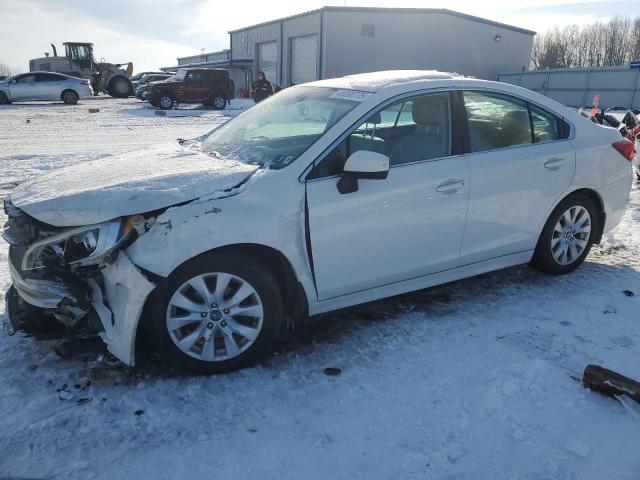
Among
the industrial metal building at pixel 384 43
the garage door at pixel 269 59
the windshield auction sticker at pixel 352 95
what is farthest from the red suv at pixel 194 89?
the windshield auction sticker at pixel 352 95

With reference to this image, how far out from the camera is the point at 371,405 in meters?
2.77

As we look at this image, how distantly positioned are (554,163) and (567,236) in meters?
0.69

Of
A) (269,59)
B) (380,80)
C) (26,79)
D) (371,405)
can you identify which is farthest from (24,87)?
(371,405)

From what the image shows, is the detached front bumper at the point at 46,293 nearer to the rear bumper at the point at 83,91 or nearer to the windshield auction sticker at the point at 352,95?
the windshield auction sticker at the point at 352,95

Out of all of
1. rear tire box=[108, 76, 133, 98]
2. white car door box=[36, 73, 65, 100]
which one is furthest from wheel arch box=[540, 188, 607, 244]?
rear tire box=[108, 76, 133, 98]

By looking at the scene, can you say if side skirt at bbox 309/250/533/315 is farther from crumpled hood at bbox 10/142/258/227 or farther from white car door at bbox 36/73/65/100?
white car door at bbox 36/73/65/100

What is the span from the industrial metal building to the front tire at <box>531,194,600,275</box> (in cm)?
3103

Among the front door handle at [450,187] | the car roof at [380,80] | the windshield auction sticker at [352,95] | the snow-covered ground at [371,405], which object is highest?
the car roof at [380,80]

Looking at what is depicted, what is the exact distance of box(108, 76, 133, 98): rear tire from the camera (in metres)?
30.3

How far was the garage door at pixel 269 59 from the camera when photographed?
3950 centimetres

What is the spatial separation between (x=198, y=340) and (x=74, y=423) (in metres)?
0.74

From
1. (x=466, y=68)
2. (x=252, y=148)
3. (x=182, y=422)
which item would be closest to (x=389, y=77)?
(x=252, y=148)

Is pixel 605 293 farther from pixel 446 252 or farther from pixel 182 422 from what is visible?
pixel 182 422

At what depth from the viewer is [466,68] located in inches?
1478
